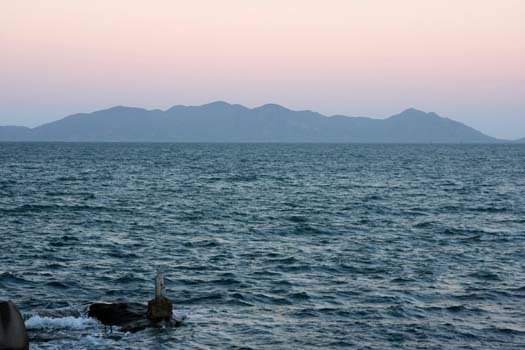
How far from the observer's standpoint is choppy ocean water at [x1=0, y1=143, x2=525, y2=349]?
24844 millimetres

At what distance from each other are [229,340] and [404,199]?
55659 mm

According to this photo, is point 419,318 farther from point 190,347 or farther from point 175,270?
point 175,270

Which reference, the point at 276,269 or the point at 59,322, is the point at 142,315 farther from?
the point at 276,269

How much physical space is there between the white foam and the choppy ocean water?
0.08 m

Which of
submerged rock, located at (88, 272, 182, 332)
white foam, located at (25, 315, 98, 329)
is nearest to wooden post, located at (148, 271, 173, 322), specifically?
submerged rock, located at (88, 272, 182, 332)

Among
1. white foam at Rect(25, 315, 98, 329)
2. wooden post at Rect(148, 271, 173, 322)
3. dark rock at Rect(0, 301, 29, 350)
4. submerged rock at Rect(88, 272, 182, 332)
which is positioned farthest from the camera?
wooden post at Rect(148, 271, 173, 322)

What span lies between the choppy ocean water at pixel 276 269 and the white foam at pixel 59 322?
79mm

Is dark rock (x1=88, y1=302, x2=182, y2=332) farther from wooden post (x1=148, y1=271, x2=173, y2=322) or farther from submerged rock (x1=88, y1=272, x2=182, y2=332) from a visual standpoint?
wooden post (x1=148, y1=271, x2=173, y2=322)

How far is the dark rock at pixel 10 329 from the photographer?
19688 mm

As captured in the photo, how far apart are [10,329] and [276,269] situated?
18540 millimetres

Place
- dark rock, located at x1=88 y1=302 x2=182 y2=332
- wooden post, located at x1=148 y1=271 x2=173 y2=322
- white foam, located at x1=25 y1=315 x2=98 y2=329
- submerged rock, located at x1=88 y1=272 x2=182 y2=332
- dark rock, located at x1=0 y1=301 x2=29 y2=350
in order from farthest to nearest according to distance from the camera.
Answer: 1. wooden post, located at x1=148 y1=271 x2=173 y2=322
2. submerged rock, located at x1=88 y1=272 x2=182 y2=332
3. dark rock, located at x1=88 y1=302 x2=182 y2=332
4. white foam, located at x1=25 y1=315 x2=98 y2=329
5. dark rock, located at x1=0 y1=301 x2=29 y2=350

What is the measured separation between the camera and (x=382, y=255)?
1587 inches

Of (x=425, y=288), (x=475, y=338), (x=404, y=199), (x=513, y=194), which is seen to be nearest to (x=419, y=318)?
(x=475, y=338)

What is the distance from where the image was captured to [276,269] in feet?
118
